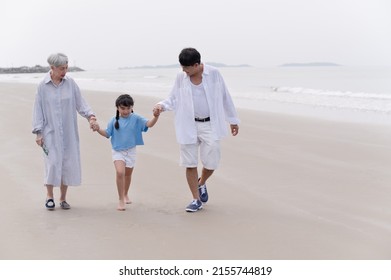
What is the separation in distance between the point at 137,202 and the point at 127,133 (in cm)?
83

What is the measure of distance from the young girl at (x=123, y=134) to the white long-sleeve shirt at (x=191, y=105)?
1.01 ft

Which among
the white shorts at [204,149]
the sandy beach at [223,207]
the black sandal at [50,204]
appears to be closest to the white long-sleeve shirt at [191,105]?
the white shorts at [204,149]

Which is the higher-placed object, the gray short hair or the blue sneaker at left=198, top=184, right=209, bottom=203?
the gray short hair

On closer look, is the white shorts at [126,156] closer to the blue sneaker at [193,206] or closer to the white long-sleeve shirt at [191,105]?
the white long-sleeve shirt at [191,105]

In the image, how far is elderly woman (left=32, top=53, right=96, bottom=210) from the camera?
5734mm

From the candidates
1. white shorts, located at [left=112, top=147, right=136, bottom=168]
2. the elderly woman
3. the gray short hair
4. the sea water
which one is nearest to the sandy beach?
the elderly woman

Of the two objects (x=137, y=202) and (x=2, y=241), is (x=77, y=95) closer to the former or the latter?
(x=137, y=202)

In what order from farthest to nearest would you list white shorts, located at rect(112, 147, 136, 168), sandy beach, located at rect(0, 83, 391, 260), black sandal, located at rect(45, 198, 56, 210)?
white shorts, located at rect(112, 147, 136, 168)
black sandal, located at rect(45, 198, 56, 210)
sandy beach, located at rect(0, 83, 391, 260)

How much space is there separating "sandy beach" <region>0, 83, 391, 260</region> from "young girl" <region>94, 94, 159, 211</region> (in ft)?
1.21

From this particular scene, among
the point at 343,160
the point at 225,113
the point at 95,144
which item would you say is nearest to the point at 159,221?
the point at 225,113

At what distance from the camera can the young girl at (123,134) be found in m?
5.78

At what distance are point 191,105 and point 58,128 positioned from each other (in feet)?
4.83

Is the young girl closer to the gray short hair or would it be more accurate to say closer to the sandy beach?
the sandy beach

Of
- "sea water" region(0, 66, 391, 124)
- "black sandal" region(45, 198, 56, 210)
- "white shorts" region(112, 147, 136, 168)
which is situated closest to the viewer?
"black sandal" region(45, 198, 56, 210)
